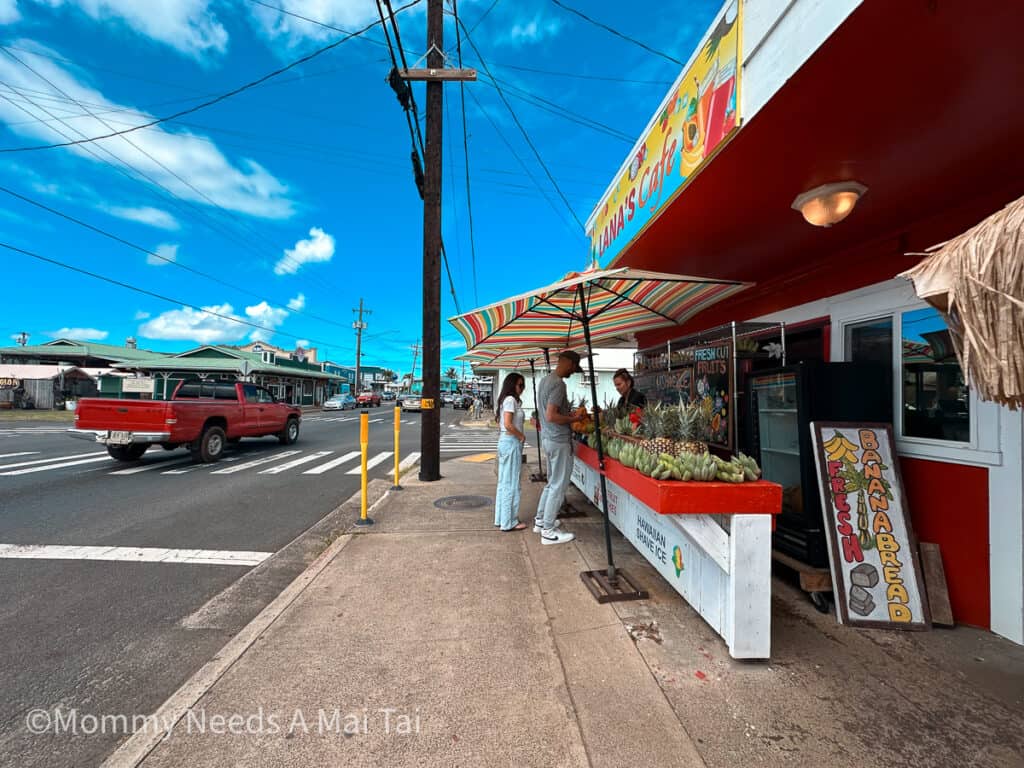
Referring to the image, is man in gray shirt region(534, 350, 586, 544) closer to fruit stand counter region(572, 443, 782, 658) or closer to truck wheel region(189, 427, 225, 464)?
fruit stand counter region(572, 443, 782, 658)

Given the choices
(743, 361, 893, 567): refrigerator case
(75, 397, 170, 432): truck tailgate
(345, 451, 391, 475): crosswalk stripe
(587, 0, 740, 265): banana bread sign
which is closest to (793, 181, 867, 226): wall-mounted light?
(587, 0, 740, 265): banana bread sign

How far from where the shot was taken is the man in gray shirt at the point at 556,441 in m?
4.66

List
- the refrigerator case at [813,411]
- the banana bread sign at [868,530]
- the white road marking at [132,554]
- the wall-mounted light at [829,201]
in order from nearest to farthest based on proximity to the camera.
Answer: the wall-mounted light at [829,201] < the banana bread sign at [868,530] < the refrigerator case at [813,411] < the white road marking at [132,554]

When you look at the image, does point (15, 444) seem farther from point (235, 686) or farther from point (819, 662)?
point (819, 662)

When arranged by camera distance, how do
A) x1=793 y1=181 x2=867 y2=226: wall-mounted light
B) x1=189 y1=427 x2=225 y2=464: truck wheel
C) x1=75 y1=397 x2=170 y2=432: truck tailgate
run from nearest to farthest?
x1=793 y1=181 x2=867 y2=226: wall-mounted light, x1=75 y1=397 x2=170 y2=432: truck tailgate, x1=189 y1=427 x2=225 y2=464: truck wheel

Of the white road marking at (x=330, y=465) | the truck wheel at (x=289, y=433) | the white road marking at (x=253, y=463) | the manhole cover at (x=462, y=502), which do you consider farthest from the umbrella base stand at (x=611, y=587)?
the truck wheel at (x=289, y=433)

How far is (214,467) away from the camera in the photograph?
9.84m

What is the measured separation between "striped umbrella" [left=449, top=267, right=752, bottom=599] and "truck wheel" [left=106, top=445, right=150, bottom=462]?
29.1ft

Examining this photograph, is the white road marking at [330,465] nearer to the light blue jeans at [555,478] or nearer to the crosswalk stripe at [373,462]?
the crosswalk stripe at [373,462]

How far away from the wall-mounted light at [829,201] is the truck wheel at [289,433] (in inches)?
541

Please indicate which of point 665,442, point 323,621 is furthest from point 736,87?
point 323,621

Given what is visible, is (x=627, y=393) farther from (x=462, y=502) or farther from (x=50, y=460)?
(x=50, y=460)

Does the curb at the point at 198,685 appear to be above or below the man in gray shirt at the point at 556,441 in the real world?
below

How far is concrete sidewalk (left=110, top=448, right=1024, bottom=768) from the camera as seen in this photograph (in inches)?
79.0
